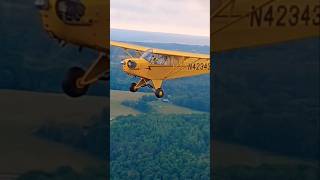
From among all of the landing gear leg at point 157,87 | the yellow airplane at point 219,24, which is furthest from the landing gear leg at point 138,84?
the yellow airplane at point 219,24

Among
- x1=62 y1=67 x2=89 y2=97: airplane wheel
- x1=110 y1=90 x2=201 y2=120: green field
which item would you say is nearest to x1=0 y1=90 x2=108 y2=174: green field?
x1=62 y1=67 x2=89 y2=97: airplane wheel

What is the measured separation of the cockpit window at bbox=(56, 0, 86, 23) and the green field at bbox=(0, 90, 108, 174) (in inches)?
20.6

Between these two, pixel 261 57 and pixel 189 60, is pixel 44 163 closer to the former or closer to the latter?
pixel 261 57

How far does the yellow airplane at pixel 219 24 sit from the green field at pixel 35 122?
0.38 ft

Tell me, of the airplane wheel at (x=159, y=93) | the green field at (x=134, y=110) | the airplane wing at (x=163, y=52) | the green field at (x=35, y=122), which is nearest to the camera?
the green field at (x=35, y=122)

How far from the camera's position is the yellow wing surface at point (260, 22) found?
2709 mm

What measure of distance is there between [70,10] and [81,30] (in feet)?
0.49

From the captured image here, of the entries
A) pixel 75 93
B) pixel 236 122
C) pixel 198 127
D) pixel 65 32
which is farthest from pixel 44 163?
pixel 198 127

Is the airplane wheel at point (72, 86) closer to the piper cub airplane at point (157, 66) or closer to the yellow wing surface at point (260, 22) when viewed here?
the yellow wing surface at point (260, 22)

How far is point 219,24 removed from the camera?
2.73 m

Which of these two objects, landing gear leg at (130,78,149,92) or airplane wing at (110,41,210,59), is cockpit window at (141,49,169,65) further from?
landing gear leg at (130,78,149,92)

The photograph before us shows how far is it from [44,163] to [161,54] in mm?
2558

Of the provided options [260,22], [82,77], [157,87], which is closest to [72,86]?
→ [82,77]

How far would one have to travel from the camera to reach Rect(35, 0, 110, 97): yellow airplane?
267 cm
